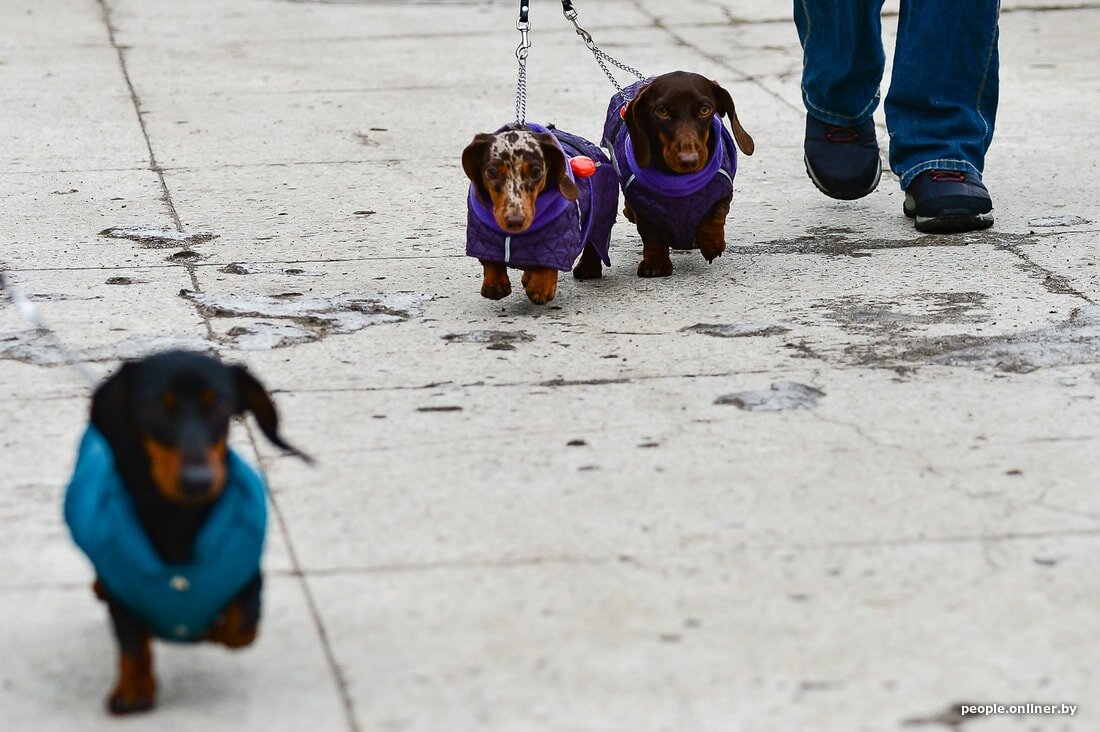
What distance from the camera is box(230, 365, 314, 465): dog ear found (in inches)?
95.3

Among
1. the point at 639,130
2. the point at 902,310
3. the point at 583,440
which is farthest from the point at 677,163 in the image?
the point at 583,440

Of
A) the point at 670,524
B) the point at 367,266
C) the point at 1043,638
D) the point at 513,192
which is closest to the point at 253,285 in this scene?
the point at 367,266

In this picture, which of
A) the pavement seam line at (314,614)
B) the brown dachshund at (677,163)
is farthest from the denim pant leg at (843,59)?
the pavement seam line at (314,614)

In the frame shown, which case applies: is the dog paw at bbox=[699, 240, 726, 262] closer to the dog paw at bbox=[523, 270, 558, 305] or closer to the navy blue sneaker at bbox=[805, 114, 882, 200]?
the dog paw at bbox=[523, 270, 558, 305]

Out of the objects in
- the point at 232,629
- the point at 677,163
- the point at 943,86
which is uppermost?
the point at 943,86

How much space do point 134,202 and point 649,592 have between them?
3.51 meters

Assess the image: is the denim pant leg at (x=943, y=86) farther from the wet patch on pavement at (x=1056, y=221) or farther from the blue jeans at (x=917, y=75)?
the wet patch on pavement at (x=1056, y=221)

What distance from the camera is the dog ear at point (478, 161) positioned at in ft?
14.5

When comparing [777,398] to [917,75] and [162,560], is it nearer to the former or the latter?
[162,560]

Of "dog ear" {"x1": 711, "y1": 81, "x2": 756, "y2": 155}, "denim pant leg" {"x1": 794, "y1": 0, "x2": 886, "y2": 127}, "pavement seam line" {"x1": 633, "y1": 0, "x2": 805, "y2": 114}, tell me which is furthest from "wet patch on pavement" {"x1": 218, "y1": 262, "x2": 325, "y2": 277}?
"pavement seam line" {"x1": 633, "y1": 0, "x2": 805, "y2": 114}

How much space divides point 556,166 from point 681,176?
523mm

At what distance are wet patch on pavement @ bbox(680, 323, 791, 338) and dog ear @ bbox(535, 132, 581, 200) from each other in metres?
0.50

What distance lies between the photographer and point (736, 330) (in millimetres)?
4355

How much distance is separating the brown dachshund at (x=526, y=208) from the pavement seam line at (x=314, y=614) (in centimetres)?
122
